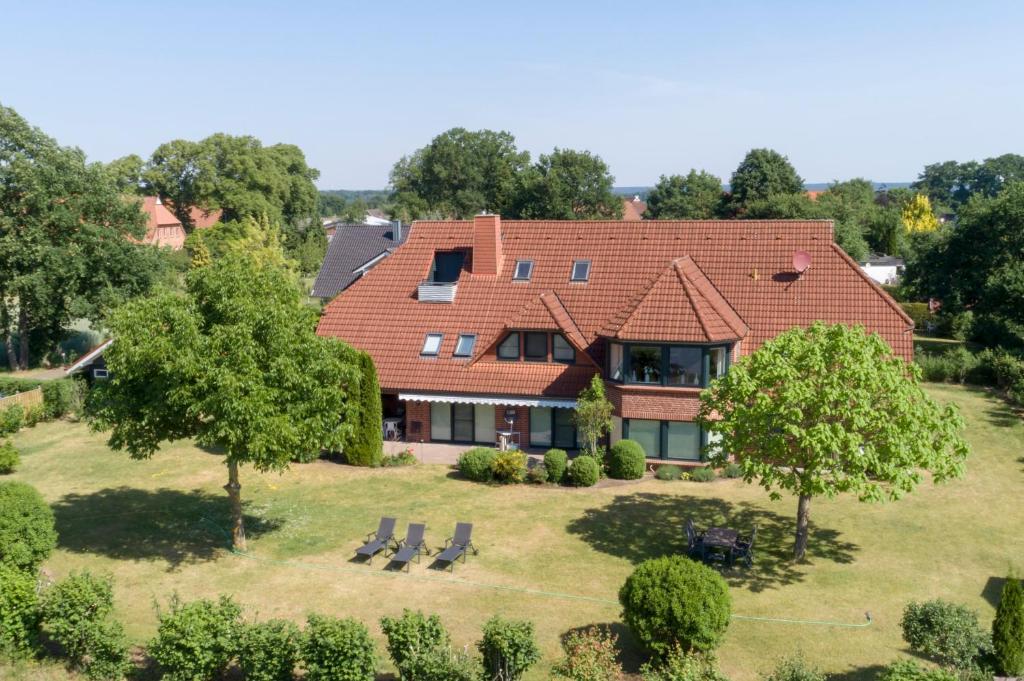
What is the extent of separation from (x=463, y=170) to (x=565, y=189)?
105 feet

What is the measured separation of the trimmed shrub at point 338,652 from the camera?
15344 millimetres

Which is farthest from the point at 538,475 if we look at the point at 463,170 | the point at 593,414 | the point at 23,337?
the point at 463,170

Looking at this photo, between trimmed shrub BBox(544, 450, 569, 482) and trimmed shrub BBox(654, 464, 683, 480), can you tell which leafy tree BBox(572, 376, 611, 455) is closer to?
trimmed shrub BBox(544, 450, 569, 482)

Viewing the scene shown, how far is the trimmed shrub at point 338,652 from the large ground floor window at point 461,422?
679 inches

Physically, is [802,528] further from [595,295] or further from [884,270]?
[884,270]

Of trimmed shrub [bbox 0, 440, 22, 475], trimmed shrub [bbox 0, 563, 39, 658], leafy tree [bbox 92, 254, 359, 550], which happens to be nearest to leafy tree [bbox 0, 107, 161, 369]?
trimmed shrub [bbox 0, 440, 22, 475]

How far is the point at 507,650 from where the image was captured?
51.0 feet

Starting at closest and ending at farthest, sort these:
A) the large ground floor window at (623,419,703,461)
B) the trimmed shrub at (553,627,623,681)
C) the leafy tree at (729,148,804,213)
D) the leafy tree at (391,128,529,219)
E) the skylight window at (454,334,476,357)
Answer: the trimmed shrub at (553,627,623,681), the large ground floor window at (623,419,703,461), the skylight window at (454,334,476,357), the leafy tree at (729,148,804,213), the leafy tree at (391,128,529,219)

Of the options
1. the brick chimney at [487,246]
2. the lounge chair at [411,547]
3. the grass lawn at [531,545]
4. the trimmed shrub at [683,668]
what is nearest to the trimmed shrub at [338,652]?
the grass lawn at [531,545]

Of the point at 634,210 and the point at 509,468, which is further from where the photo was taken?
the point at 634,210

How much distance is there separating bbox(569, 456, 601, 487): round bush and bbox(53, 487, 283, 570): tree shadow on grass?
9.76 meters

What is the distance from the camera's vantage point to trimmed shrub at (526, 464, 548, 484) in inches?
1139

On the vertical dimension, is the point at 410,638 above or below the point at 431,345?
below

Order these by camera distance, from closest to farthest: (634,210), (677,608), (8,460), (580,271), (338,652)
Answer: (338,652) < (677,608) < (8,460) < (580,271) < (634,210)
